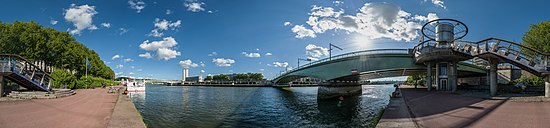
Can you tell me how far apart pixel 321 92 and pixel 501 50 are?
25836 mm

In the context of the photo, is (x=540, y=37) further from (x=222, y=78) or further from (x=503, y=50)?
(x=222, y=78)

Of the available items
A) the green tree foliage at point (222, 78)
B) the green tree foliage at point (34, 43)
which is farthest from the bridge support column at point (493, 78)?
the green tree foliage at point (222, 78)

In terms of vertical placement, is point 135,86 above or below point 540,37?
below

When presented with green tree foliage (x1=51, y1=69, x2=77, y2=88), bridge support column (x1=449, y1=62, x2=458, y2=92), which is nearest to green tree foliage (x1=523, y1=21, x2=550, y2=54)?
bridge support column (x1=449, y1=62, x2=458, y2=92)

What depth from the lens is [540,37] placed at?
41.5m

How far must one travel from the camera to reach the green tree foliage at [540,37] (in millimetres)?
40625

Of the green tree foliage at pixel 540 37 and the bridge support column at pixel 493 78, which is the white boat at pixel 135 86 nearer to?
the bridge support column at pixel 493 78

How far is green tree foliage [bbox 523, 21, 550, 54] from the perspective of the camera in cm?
4062

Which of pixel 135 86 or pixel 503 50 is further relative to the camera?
pixel 135 86

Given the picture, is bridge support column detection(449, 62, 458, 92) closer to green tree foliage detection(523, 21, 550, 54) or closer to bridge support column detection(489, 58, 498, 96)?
bridge support column detection(489, 58, 498, 96)

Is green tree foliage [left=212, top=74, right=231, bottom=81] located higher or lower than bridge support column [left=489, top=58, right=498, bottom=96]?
lower

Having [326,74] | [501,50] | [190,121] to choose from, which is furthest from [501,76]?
[190,121]

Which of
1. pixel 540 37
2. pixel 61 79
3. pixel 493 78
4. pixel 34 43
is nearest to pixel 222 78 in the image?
pixel 34 43

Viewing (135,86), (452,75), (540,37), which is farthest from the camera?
(135,86)
